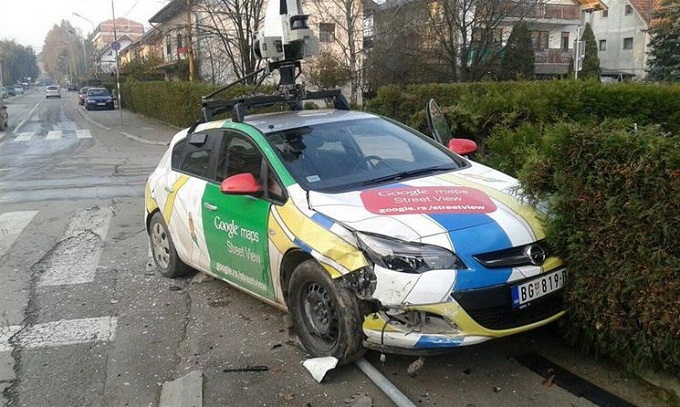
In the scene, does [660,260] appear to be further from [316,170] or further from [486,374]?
[316,170]

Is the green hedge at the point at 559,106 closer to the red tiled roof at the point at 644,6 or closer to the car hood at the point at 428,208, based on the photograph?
the car hood at the point at 428,208

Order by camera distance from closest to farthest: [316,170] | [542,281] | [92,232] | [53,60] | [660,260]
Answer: [660,260] < [542,281] < [316,170] < [92,232] < [53,60]

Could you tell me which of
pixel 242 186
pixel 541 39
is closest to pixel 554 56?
pixel 541 39

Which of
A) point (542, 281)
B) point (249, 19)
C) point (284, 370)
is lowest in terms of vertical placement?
point (284, 370)

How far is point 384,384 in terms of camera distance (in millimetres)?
3715

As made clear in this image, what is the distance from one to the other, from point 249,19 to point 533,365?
2290 centimetres

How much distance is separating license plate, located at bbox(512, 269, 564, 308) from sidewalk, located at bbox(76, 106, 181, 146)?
20.1 metres

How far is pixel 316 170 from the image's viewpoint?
14.7 ft

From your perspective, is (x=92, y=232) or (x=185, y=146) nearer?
(x=185, y=146)

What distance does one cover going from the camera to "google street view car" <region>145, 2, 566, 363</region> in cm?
348

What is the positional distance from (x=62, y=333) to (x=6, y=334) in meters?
0.45

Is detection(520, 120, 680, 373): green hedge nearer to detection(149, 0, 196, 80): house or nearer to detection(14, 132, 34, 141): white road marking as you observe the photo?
detection(14, 132, 34, 141): white road marking

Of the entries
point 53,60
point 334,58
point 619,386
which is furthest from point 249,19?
point 53,60

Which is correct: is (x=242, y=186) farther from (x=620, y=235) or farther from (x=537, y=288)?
(x=620, y=235)
